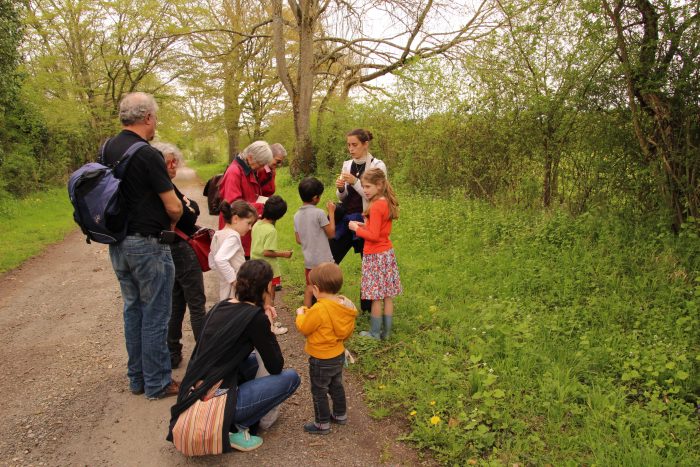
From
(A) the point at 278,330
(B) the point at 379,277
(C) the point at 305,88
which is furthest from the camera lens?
(C) the point at 305,88

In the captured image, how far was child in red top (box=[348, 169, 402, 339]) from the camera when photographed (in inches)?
172

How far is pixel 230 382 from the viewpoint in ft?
10.0

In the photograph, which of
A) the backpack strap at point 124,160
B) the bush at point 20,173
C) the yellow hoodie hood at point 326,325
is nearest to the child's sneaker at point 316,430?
the yellow hoodie hood at point 326,325

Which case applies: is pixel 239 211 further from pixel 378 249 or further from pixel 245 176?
pixel 378 249

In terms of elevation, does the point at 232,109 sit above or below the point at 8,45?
below

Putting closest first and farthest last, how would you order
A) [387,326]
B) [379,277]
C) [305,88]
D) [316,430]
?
[316,430] → [379,277] → [387,326] → [305,88]

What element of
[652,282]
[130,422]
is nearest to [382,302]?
[130,422]

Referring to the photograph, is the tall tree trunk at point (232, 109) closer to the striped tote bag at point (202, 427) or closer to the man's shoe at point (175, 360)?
the man's shoe at point (175, 360)

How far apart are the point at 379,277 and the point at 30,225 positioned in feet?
35.7

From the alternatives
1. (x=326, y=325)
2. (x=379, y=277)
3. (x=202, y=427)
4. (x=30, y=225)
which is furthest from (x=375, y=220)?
(x=30, y=225)

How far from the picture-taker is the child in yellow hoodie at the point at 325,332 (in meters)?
3.21

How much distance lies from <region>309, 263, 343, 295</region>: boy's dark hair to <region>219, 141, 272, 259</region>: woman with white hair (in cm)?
180

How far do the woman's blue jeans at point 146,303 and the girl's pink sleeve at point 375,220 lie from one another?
1.80 meters

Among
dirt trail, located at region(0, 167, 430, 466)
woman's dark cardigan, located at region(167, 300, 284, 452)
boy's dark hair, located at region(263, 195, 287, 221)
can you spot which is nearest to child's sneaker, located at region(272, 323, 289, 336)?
dirt trail, located at region(0, 167, 430, 466)
